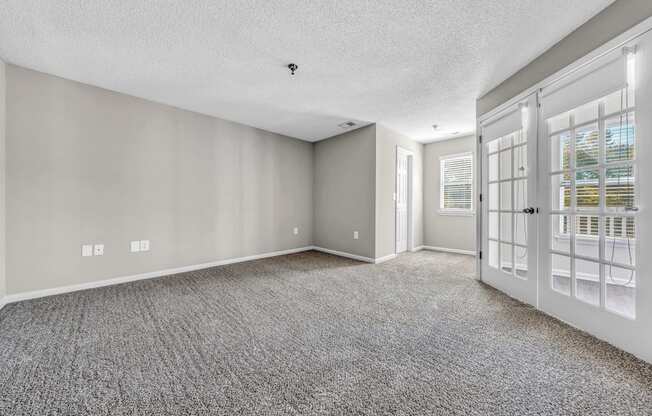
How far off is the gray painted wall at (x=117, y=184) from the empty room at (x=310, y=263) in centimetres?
2

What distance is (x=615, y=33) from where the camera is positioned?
68.1 inches

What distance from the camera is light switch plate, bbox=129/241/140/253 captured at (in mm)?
3248

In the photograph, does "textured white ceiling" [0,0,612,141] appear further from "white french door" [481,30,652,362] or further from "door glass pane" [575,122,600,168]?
"door glass pane" [575,122,600,168]

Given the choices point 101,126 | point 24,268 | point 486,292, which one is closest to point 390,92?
point 486,292

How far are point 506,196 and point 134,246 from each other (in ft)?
14.9

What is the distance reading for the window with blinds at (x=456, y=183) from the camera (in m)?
5.00

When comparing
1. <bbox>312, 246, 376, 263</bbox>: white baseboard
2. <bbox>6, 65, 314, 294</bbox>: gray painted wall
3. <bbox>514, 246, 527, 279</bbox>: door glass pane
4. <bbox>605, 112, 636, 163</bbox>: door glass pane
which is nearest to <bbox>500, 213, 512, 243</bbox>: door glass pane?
<bbox>514, 246, 527, 279</bbox>: door glass pane

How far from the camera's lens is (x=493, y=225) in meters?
2.99

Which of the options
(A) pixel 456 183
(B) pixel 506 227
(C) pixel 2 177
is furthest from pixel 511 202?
(C) pixel 2 177

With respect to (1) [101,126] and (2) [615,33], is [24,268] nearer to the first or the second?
(1) [101,126]

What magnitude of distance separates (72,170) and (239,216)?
2.12 m

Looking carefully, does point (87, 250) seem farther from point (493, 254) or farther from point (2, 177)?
point (493, 254)

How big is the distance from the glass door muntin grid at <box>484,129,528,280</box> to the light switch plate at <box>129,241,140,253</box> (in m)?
4.43

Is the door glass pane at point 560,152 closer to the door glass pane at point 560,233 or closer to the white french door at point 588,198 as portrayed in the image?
the white french door at point 588,198
